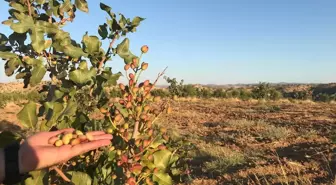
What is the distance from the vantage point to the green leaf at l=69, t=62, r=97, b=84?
203cm

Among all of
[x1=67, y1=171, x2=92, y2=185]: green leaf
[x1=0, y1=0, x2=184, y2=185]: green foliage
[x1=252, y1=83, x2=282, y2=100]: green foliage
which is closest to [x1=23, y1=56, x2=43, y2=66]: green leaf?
[x1=0, y1=0, x2=184, y2=185]: green foliage

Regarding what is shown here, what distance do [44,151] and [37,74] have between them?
675 millimetres

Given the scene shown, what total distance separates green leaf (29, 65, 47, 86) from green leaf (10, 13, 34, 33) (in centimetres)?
25

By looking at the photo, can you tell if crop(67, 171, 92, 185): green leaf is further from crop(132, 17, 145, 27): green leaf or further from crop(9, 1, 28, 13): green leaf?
crop(9, 1, 28, 13): green leaf

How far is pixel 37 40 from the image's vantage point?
202 centimetres

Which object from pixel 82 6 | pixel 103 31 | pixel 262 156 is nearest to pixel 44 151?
pixel 103 31

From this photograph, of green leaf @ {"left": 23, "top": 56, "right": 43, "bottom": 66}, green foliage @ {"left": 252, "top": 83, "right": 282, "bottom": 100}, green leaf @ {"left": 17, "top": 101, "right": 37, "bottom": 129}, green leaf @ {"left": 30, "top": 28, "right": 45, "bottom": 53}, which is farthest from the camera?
green foliage @ {"left": 252, "top": 83, "right": 282, "bottom": 100}

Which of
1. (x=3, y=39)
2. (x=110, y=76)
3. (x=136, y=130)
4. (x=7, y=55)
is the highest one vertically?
(x=3, y=39)

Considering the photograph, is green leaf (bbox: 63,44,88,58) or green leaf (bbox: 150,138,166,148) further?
green leaf (bbox: 63,44,88,58)

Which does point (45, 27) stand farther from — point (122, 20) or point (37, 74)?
point (122, 20)

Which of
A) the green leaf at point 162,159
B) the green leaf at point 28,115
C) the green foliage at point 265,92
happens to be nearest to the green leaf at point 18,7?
the green leaf at point 28,115

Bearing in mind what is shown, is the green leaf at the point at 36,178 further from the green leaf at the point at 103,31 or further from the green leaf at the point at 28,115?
the green leaf at the point at 103,31

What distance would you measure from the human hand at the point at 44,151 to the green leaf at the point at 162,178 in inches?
14.8

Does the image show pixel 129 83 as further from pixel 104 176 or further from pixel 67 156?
pixel 104 176
